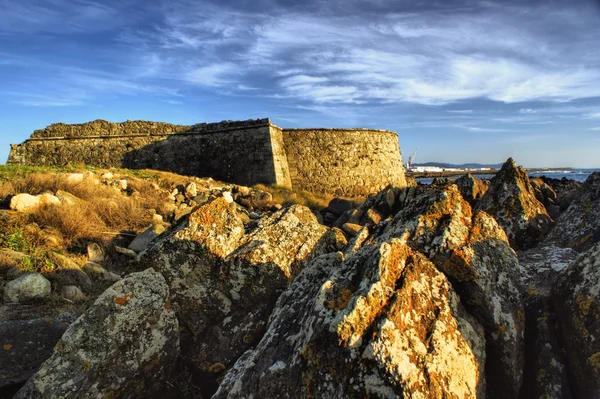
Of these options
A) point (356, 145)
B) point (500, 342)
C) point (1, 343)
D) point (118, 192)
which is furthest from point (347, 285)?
Answer: point (356, 145)

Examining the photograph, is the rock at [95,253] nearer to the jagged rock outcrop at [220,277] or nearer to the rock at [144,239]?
the rock at [144,239]

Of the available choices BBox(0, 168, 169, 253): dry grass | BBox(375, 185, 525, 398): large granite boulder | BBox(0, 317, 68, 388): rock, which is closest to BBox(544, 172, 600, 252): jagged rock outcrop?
BBox(375, 185, 525, 398): large granite boulder

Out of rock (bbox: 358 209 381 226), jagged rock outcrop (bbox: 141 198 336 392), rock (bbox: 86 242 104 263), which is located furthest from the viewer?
rock (bbox: 358 209 381 226)

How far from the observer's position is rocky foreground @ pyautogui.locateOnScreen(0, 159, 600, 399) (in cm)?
242

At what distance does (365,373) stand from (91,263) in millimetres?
6436

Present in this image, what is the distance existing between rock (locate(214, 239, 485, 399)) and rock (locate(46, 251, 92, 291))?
173 inches

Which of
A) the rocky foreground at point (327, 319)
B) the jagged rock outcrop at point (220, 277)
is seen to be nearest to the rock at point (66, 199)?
the rocky foreground at point (327, 319)

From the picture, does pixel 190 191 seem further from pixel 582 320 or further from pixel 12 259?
pixel 582 320

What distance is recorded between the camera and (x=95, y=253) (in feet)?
25.2

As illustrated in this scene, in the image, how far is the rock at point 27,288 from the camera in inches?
206

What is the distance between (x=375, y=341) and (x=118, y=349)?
7.87 feet

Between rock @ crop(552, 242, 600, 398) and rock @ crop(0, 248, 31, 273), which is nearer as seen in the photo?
rock @ crop(552, 242, 600, 398)

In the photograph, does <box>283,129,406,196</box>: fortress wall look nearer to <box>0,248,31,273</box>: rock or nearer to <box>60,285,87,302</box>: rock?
<box>0,248,31,273</box>: rock

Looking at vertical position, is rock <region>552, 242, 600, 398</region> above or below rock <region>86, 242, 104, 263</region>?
above
